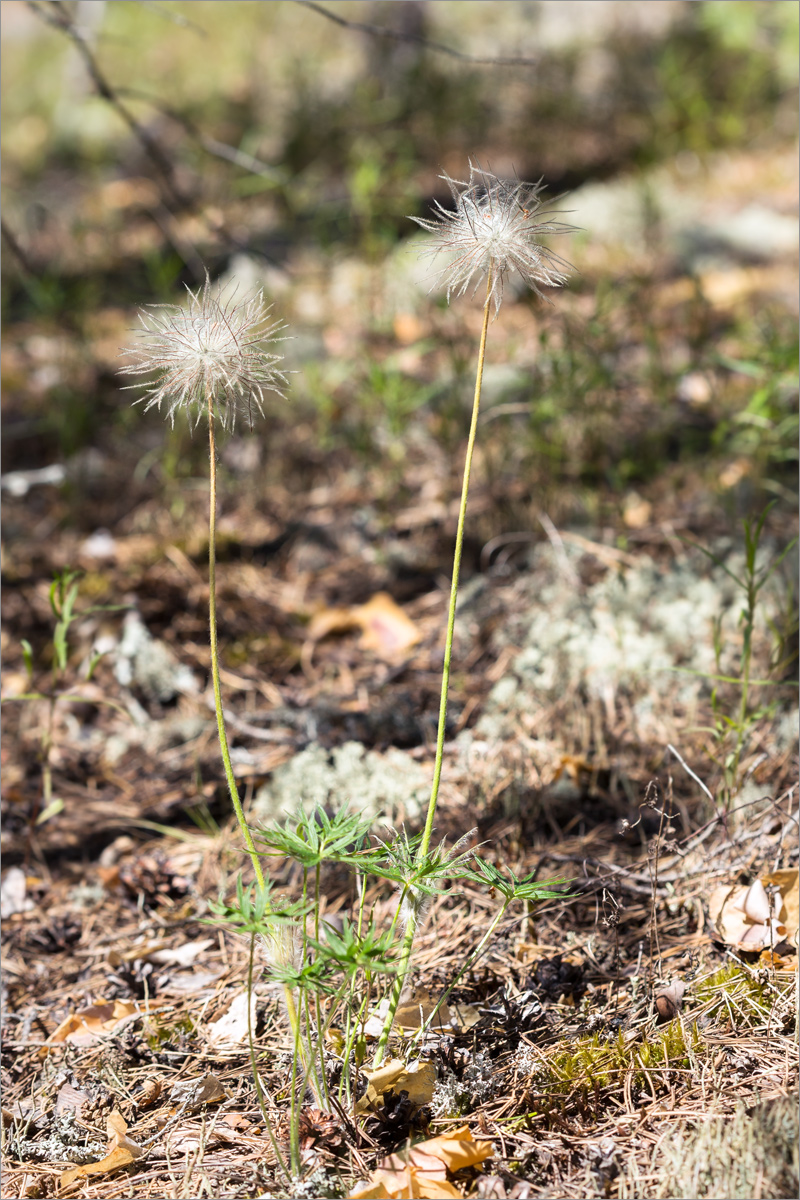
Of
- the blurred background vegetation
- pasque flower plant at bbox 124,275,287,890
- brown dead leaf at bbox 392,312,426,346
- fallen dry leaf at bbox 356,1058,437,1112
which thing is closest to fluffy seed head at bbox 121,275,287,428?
pasque flower plant at bbox 124,275,287,890

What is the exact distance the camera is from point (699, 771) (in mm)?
2365

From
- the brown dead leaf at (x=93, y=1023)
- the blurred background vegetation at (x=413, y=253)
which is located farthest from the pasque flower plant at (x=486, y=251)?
the blurred background vegetation at (x=413, y=253)

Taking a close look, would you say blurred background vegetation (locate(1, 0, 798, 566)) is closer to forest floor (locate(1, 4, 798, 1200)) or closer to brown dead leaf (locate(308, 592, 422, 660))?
forest floor (locate(1, 4, 798, 1200))

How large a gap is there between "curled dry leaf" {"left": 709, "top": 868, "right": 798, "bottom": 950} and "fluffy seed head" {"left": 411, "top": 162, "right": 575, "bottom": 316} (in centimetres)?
136

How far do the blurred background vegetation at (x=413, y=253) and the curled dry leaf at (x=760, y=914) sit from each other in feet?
4.37

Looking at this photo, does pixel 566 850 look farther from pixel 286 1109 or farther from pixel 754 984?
pixel 286 1109

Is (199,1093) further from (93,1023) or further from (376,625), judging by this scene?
(376,625)

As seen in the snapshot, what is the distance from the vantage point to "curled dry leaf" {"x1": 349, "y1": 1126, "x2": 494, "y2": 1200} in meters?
1.50

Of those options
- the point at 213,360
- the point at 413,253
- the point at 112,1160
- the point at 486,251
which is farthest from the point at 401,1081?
the point at 413,253

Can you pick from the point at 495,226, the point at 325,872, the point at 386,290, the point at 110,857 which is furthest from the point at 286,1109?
the point at 386,290

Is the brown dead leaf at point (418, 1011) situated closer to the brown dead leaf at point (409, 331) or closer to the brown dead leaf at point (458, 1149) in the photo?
the brown dead leaf at point (458, 1149)

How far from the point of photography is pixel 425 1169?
1523mm

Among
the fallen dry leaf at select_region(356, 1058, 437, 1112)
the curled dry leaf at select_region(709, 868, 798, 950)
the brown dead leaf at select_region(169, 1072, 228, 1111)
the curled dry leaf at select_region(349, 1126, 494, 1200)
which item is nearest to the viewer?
the curled dry leaf at select_region(349, 1126, 494, 1200)

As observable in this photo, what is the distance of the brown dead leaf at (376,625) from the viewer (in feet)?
10.3
